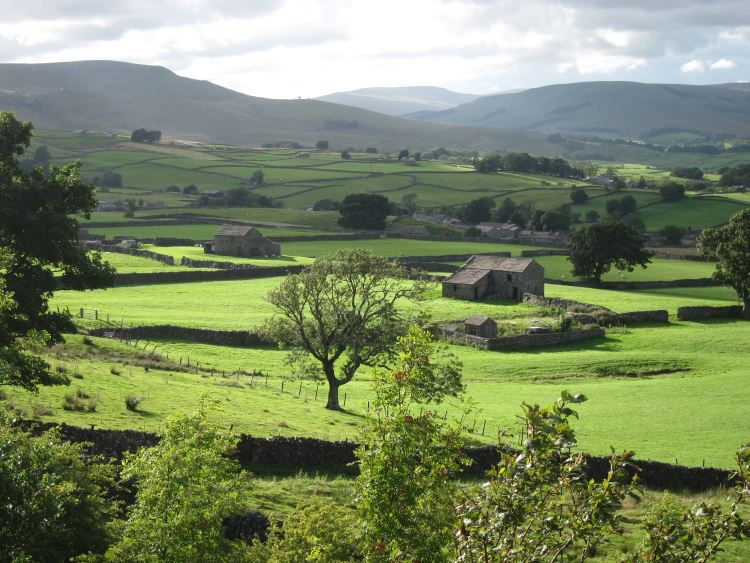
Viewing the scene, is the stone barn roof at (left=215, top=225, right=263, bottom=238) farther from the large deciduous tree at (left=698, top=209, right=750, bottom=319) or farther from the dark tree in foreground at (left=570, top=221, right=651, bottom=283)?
the large deciduous tree at (left=698, top=209, right=750, bottom=319)

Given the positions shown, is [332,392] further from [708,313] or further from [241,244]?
[241,244]

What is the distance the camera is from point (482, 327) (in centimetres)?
6228

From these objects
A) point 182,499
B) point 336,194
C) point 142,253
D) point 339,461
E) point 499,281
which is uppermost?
point 336,194

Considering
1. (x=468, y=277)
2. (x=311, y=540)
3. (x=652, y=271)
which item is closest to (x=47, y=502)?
(x=311, y=540)

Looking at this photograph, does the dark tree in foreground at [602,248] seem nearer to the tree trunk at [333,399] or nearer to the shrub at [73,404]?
the tree trunk at [333,399]

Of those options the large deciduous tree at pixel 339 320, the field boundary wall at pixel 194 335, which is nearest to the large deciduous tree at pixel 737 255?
the large deciduous tree at pixel 339 320

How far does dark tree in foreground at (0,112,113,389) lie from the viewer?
3158 cm

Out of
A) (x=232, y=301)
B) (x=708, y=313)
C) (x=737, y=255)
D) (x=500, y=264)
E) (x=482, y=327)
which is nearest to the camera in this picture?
(x=482, y=327)

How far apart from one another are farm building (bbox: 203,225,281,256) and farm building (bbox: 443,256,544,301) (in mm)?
32783

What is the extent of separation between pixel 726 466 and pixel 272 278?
60.9 meters

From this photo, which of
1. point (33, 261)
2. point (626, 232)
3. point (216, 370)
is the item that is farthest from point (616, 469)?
point (626, 232)

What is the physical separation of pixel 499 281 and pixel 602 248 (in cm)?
1693

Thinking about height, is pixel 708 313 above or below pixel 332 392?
above

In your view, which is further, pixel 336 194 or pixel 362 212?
pixel 336 194
